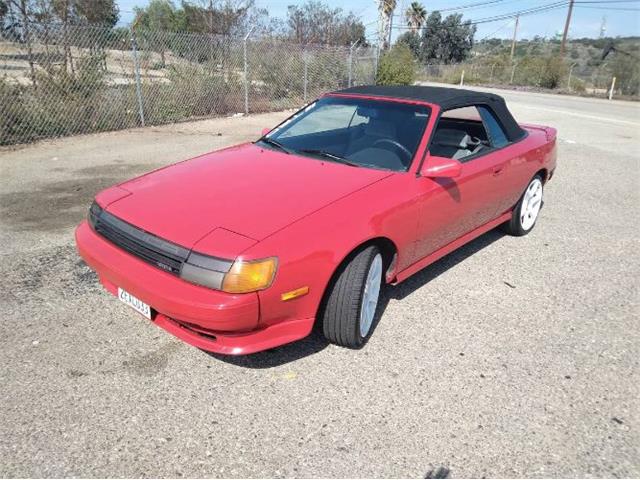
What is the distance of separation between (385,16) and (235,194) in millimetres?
29423

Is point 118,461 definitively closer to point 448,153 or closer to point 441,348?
point 441,348

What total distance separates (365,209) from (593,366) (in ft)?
5.50

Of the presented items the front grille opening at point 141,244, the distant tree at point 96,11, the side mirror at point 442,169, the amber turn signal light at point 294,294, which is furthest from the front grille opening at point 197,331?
the distant tree at point 96,11

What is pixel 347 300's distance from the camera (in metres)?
2.72

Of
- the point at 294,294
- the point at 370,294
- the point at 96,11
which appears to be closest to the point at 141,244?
the point at 294,294

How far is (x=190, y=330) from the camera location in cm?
263

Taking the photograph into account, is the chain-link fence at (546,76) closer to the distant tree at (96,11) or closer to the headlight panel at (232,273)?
the distant tree at (96,11)

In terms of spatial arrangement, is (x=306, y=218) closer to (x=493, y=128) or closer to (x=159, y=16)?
(x=493, y=128)

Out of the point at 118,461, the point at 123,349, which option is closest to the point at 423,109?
the point at 123,349

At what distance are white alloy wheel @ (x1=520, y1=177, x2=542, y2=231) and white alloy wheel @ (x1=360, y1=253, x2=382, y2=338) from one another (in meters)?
2.43

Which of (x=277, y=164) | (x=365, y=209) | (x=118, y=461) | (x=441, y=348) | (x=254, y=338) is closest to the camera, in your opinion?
(x=118, y=461)

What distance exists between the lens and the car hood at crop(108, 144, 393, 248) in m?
2.58


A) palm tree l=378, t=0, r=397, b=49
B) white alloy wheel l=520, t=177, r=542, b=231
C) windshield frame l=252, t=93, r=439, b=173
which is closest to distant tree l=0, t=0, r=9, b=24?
windshield frame l=252, t=93, r=439, b=173

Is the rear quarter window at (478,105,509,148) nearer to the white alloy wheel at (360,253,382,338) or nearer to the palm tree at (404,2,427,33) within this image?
the white alloy wheel at (360,253,382,338)
